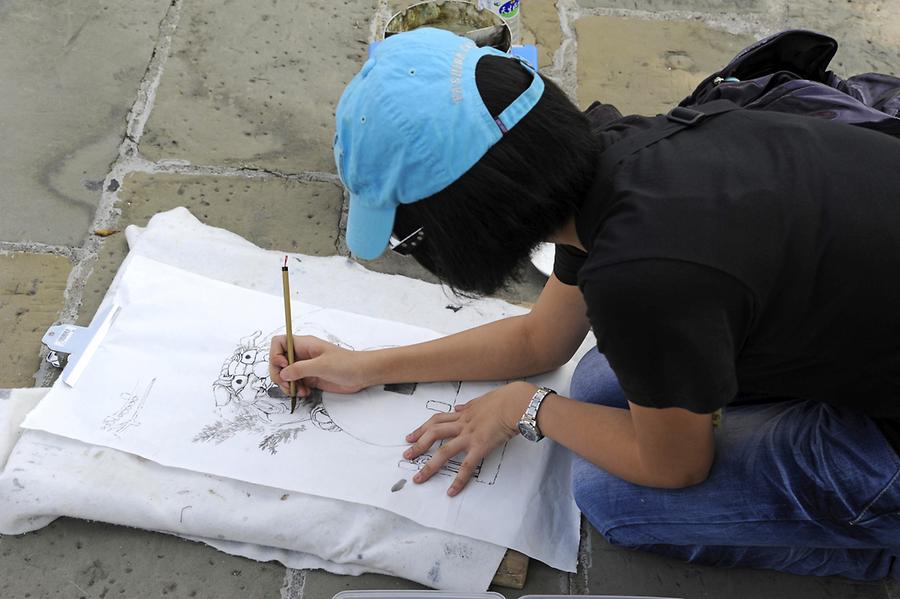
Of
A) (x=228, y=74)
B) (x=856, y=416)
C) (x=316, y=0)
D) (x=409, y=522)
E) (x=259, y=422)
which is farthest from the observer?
(x=316, y=0)

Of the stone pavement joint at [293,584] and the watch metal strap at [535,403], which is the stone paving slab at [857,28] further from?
the stone pavement joint at [293,584]

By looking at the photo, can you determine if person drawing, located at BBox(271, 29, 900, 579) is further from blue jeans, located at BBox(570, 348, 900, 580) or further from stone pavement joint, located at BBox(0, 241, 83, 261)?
stone pavement joint, located at BBox(0, 241, 83, 261)

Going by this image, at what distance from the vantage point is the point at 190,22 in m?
1.92

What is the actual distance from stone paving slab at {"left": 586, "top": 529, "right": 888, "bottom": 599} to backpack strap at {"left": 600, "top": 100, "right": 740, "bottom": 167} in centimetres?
60

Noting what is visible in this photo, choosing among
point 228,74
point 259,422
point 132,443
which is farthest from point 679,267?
point 228,74

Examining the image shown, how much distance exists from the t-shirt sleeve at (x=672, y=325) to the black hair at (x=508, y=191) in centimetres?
9

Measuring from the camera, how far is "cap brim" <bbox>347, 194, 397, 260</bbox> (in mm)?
872

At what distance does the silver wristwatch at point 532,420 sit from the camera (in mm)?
1108

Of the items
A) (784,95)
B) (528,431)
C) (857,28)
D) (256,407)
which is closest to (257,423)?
(256,407)

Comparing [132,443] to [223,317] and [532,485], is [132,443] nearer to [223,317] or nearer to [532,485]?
[223,317]

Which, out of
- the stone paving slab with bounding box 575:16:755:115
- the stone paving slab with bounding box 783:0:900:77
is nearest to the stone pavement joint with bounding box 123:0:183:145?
the stone paving slab with bounding box 575:16:755:115

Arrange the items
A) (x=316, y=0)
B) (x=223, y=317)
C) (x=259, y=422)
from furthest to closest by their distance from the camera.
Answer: (x=316, y=0), (x=223, y=317), (x=259, y=422)

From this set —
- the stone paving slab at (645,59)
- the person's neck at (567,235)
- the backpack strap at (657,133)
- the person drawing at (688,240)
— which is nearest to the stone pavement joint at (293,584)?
the person drawing at (688,240)

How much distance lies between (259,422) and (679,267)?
2.38 feet
